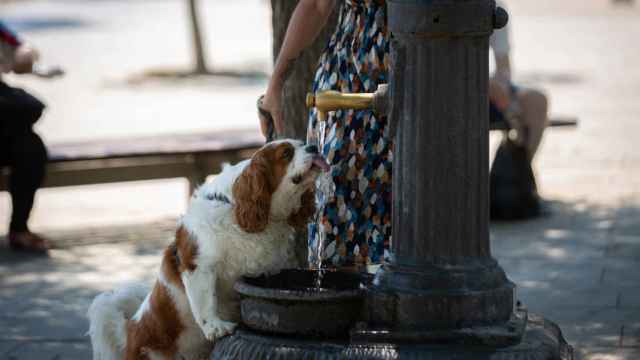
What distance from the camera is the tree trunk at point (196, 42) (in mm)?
17516

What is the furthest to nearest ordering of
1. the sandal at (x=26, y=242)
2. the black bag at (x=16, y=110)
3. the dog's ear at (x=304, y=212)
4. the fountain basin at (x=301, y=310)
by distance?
1. the sandal at (x=26, y=242)
2. the black bag at (x=16, y=110)
3. the dog's ear at (x=304, y=212)
4. the fountain basin at (x=301, y=310)

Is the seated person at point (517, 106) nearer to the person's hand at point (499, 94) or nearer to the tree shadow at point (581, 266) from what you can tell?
the person's hand at point (499, 94)

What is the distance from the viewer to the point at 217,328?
4809 mm

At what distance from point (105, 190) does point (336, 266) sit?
19.4 feet

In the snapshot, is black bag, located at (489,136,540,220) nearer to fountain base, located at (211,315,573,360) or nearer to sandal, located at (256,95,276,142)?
sandal, located at (256,95,276,142)

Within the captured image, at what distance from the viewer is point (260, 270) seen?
16.0 feet

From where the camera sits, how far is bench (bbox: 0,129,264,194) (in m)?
9.07

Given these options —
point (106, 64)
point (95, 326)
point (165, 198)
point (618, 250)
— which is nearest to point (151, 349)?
point (95, 326)

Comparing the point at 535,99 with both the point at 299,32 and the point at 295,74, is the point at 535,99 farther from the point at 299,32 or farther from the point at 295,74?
the point at 299,32

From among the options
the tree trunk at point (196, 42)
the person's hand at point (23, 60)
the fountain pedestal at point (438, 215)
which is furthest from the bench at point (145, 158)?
the tree trunk at point (196, 42)

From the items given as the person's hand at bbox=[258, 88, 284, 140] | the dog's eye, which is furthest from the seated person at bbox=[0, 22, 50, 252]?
the dog's eye

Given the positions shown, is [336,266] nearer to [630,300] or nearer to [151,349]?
[151,349]

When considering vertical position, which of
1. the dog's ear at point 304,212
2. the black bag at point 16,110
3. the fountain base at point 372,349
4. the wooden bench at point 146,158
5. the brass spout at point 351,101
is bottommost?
the wooden bench at point 146,158

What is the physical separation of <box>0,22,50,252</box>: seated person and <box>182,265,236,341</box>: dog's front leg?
12.9 ft
